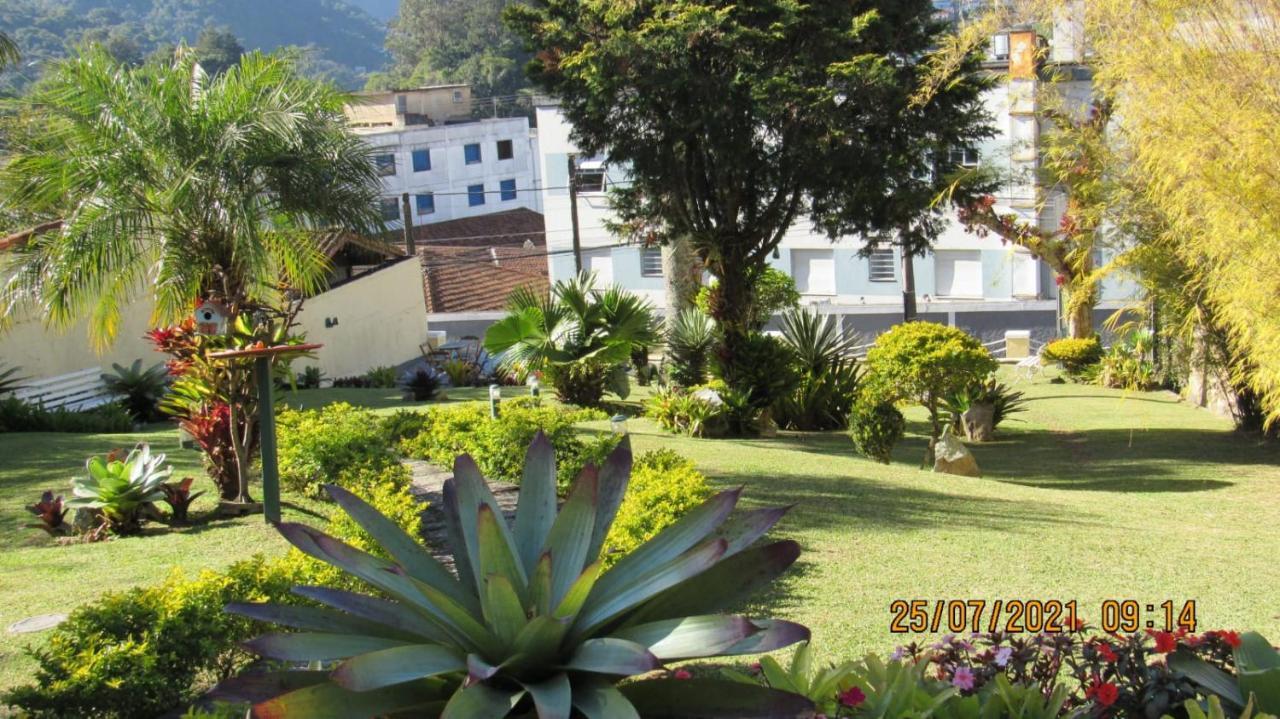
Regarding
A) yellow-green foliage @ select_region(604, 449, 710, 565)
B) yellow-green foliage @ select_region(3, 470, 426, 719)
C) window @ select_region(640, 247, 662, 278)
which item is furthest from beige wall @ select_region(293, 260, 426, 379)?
yellow-green foliage @ select_region(3, 470, 426, 719)

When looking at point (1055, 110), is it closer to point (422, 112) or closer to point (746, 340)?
point (746, 340)

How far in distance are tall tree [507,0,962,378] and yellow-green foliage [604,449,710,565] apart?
23.8 ft

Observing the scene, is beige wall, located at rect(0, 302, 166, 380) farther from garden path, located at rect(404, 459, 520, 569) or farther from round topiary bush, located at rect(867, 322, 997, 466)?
round topiary bush, located at rect(867, 322, 997, 466)

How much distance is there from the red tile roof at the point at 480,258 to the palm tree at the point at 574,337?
2136 centimetres

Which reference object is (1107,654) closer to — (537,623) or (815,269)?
(537,623)

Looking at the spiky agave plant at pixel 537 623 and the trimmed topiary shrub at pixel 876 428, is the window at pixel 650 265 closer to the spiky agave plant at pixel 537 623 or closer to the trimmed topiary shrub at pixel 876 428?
the trimmed topiary shrub at pixel 876 428

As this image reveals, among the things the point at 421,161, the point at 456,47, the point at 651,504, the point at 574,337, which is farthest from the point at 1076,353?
the point at 456,47

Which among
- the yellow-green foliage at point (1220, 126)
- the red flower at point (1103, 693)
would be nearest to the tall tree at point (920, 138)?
the yellow-green foliage at point (1220, 126)

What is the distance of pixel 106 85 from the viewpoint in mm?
9156

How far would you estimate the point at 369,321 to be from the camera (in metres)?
28.8

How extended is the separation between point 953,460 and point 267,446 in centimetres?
713

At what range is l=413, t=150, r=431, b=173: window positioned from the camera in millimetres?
58219

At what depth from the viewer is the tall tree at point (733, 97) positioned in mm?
14859

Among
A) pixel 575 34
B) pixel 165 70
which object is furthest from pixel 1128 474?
pixel 165 70
